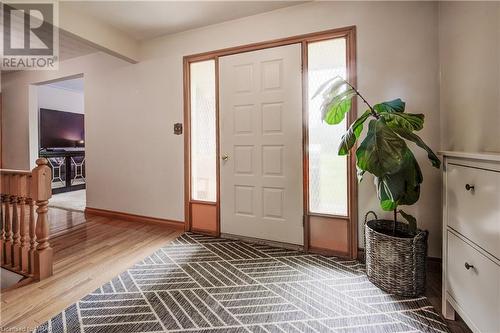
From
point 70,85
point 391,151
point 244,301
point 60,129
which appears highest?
point 70,85

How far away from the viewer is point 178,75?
303 centimetres

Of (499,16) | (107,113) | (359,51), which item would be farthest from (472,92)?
(107,113)

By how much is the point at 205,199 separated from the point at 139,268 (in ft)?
3.53

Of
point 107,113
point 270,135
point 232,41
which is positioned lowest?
point 270,135

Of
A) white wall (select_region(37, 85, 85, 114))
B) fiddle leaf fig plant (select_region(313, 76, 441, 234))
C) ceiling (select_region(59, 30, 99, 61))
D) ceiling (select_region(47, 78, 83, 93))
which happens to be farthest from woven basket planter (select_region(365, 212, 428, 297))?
white wall (select_region(37, 85, 85, 114))

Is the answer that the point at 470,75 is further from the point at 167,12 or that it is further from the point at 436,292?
the point at 167,12

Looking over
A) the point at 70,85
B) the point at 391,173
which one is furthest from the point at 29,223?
the point at 70,85

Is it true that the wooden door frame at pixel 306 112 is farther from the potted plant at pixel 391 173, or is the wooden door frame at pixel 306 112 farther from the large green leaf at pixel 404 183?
the large green leaf at pixel 404 183

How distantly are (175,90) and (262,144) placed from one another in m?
1.34

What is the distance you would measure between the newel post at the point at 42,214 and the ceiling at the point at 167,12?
5.40 ft

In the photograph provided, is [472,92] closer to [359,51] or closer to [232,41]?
[359,51]

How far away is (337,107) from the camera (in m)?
1.86

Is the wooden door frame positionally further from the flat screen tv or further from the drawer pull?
the flat screen tv

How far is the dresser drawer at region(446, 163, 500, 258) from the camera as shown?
41.3 inches
